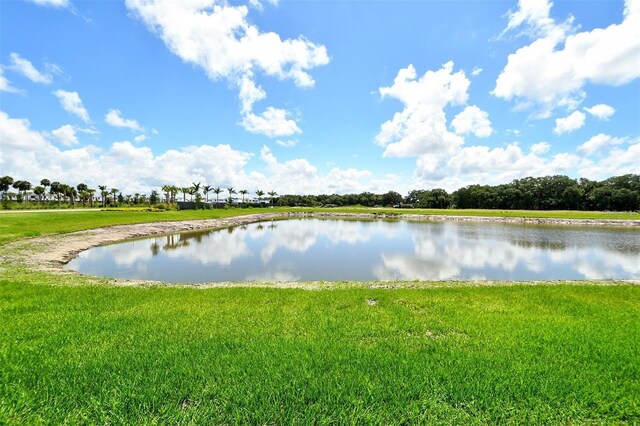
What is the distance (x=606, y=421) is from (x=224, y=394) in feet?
Answer: 16.7

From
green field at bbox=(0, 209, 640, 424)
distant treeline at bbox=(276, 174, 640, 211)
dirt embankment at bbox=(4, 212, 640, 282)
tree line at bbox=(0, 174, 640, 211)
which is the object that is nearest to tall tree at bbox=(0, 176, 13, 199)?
tree line at bbox=(0, 174, 640, 211)

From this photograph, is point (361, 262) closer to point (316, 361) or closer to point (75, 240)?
point (316, 361)

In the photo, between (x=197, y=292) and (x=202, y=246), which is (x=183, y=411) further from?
(x=202, y=246)

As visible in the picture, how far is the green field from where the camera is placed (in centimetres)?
389

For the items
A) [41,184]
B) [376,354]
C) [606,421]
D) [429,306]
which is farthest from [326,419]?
[41,184]

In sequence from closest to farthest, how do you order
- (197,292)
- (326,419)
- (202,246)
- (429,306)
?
(326,419)
(429,306)
(197,292)
(202,246)

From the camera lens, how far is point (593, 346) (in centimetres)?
564

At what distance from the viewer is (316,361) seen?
5.00 meters

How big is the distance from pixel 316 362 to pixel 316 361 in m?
0.03

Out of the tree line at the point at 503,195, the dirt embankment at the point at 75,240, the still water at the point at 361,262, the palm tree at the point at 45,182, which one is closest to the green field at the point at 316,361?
the still water at the point at 361,262

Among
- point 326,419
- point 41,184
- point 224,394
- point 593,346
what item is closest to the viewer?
point 326,419

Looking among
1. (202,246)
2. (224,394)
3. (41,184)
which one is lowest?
(202,246)

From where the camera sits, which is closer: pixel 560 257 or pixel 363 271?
pixel 363 271

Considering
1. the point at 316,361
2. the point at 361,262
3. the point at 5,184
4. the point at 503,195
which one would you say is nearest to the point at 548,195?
the point at 503,195
